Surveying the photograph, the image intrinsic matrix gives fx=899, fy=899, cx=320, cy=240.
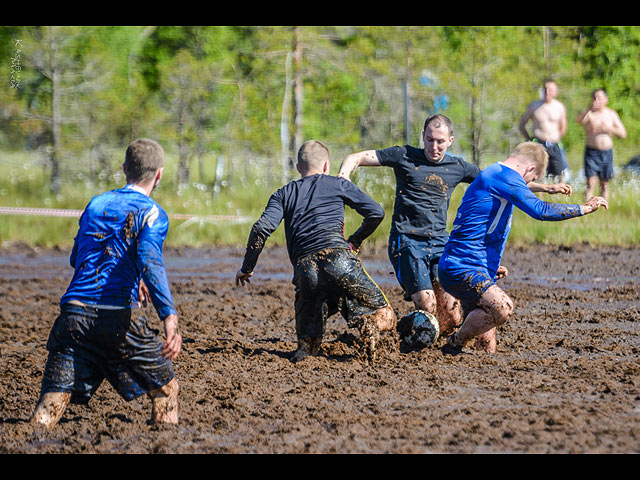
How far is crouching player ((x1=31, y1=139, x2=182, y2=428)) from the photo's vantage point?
194 inches

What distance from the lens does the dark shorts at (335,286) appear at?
662cm

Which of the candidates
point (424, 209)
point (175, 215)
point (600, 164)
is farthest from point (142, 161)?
point (600, 164)

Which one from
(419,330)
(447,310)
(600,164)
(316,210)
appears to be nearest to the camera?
(316,210)

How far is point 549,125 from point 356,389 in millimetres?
9804

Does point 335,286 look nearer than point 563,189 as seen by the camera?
No

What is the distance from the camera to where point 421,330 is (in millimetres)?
6953

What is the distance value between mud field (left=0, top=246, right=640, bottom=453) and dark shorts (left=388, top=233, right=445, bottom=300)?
59 centimetres

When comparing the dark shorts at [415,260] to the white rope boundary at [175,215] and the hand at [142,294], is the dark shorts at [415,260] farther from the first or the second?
the white rope boundary at [175,215]

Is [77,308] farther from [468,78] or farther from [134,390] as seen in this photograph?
[468,78]

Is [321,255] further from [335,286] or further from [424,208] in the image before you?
[424,208]

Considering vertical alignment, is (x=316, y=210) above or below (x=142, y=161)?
below

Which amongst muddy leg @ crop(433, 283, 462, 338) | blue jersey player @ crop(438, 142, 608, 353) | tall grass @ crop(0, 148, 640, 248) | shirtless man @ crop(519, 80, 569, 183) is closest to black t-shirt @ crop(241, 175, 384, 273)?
blue jersey player @ crop(438, 142, 608, 353)

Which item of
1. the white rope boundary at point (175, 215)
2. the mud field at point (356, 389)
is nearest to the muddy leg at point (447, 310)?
the mud field at point (356, 389)

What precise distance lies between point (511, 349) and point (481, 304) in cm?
77
